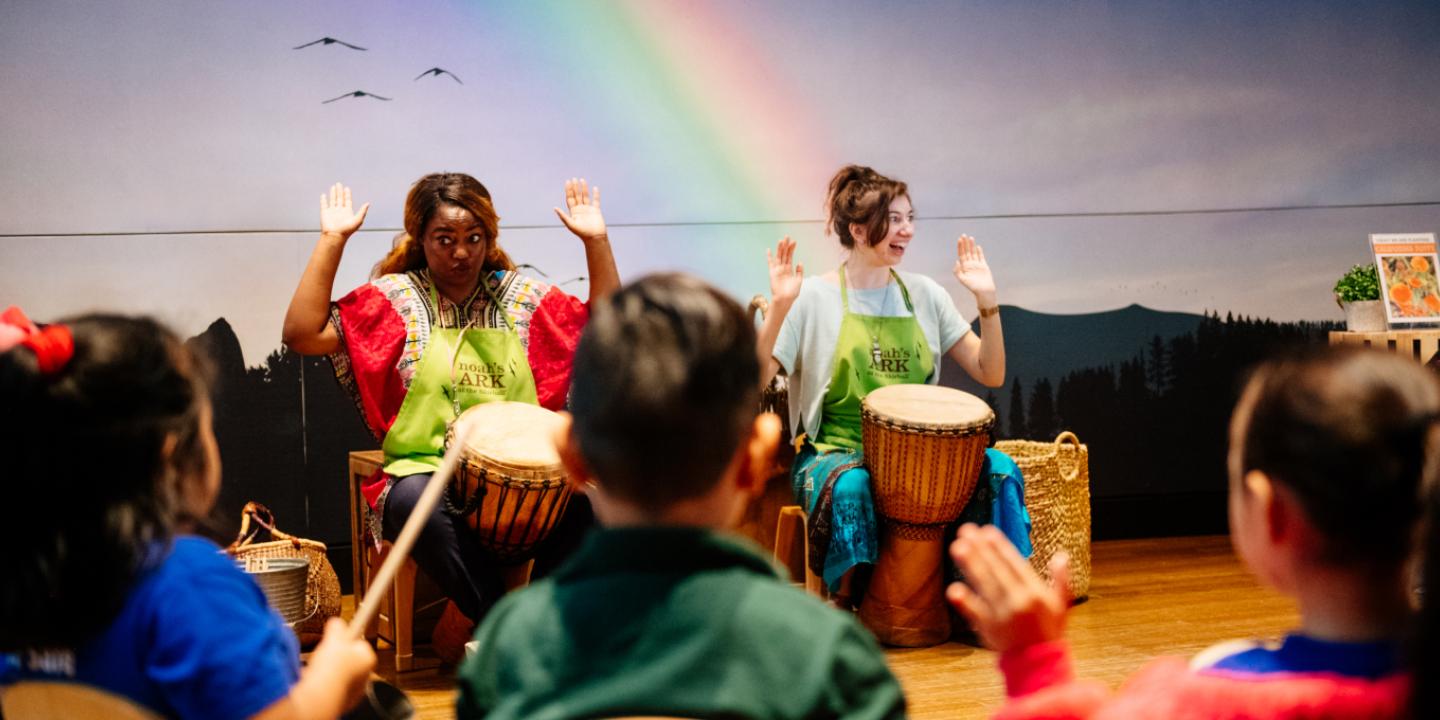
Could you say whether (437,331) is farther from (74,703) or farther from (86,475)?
(74,703)

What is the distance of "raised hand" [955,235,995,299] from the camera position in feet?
13.8

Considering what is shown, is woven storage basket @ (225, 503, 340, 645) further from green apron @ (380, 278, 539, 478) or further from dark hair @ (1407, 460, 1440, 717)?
dark hair @ (1407, 460, 1440, 717)

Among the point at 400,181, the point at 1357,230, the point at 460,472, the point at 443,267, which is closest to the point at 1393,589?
the point at 460,472

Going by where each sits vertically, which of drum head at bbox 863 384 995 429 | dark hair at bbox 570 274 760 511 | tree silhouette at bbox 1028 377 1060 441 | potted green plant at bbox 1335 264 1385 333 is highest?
dark hair at bbox 570 274 760 511

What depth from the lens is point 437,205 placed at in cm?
378

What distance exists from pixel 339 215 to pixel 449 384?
1.94 feet

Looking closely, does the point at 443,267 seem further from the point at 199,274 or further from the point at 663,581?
the point at 663,581

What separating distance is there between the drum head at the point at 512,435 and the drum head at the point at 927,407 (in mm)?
973

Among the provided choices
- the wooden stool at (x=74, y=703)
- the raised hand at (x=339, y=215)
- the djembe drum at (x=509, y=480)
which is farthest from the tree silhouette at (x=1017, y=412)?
the wooden stool at (x=74, y=703)

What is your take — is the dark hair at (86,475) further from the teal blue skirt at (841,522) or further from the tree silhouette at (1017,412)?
the tree silhouette at (1017,412)

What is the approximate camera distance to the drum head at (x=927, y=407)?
3.79m

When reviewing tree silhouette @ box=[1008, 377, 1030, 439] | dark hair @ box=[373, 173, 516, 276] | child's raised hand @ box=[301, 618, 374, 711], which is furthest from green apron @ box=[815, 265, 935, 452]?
child's raised hand @ box=[301, 618, 374, 711]

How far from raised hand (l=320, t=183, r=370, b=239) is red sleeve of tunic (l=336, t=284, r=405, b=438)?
18cm

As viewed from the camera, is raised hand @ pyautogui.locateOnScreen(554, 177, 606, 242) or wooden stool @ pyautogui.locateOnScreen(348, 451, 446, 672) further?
raised hand @ pyautogui.locateOnScreen(554, 177, 606, 242)
